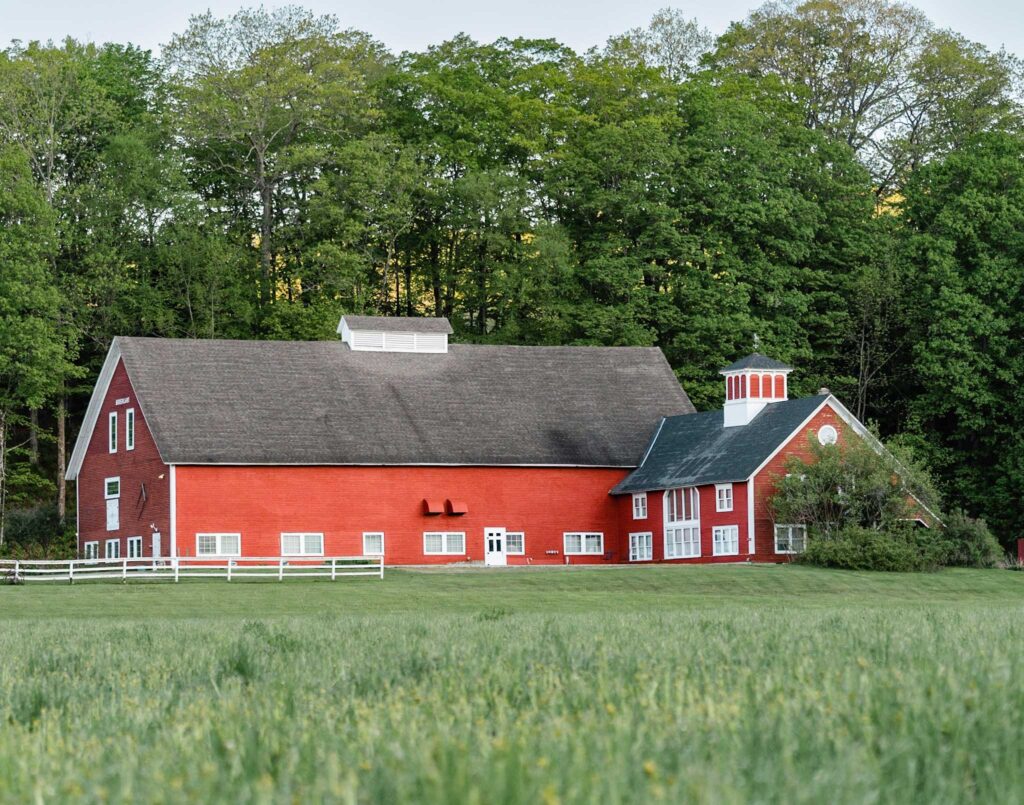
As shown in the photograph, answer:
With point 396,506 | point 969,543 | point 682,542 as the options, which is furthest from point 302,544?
point 969,543

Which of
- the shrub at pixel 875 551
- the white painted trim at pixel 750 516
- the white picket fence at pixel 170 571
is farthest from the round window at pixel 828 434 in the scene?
the white picket fence at pixel 170 571

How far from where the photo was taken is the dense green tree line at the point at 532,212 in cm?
6988

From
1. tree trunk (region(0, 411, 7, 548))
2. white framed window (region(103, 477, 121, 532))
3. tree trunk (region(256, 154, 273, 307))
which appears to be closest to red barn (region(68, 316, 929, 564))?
white framed window (region(103, 477, 121, 532))

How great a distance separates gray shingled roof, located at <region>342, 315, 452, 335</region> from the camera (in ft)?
219

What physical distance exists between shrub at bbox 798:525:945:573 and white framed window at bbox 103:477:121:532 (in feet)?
84.1

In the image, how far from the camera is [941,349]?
69438 millimetres

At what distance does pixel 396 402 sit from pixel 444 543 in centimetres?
587

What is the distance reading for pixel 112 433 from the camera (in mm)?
63656

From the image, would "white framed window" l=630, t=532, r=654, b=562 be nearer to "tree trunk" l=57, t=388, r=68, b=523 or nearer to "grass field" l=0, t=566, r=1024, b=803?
"tree trunk" l=57, t=388, r=68, b=523

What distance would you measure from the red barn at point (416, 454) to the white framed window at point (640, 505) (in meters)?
0.09

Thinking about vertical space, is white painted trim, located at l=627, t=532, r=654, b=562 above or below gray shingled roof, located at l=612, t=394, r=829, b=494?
below

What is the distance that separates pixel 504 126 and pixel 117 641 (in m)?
64.2

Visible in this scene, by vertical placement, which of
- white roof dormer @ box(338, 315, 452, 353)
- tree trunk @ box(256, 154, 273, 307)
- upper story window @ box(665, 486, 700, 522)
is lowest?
upper story window @ box(665, 486, 700, 522)

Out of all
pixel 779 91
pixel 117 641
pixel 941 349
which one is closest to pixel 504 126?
pixel 779 91
